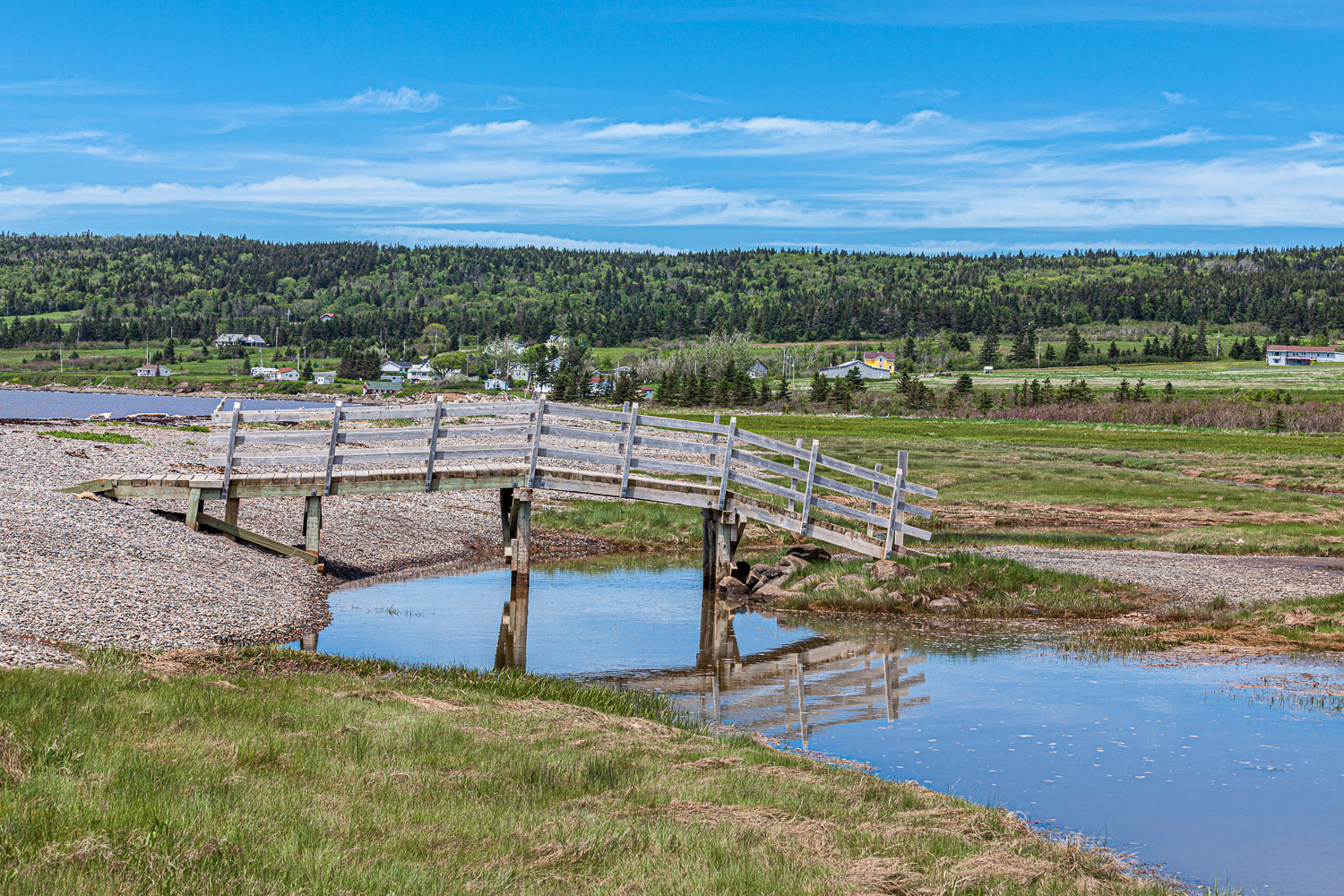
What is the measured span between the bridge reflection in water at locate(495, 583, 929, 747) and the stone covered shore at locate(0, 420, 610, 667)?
173 inches

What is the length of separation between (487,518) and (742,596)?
11507mm

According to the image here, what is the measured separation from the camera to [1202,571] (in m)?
26.1

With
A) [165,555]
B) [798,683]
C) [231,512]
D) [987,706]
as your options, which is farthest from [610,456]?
[987,706]

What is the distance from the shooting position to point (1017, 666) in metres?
17.4

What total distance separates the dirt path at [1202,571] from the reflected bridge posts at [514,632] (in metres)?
10.7

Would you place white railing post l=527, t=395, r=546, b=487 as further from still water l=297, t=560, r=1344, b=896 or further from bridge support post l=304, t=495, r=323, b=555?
bridge support post l=304, t=495, r=323, b=555

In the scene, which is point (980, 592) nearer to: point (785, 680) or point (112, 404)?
point (785, 680)

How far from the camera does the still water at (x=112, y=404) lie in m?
96.8

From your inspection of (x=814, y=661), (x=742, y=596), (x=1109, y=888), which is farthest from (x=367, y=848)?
(x=742, y=596)

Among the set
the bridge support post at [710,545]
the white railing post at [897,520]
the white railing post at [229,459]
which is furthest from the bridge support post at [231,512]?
the white railing post at [897,520]

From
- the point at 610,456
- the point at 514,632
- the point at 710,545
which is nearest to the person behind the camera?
the point at 514,632

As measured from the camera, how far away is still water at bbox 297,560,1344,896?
10.3m

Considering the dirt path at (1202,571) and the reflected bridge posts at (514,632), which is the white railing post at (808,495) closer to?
the dirt path at (1202,571)

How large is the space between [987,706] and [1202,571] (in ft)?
45.7
